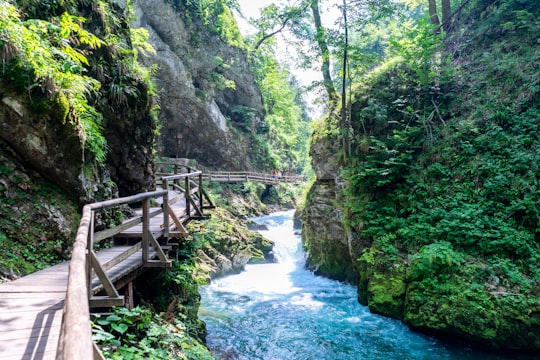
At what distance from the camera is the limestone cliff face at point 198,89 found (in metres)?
21.2

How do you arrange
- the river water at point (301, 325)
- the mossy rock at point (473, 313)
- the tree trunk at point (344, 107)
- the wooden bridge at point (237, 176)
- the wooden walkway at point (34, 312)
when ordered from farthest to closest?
1. the wooden bridge at point (237, 176)
2. the tree trunk at point (344, 107)
3. the river water at point (301, 325)
4. the mossy rock at point (473, 313)
5. the wooden walkway at point (34, 312)

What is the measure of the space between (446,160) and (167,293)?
329 inches

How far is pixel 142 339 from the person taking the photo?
4328mm

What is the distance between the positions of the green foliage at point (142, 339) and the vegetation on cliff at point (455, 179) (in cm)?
524

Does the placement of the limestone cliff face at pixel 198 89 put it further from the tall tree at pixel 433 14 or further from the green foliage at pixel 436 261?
the green foliage at pixel 436 261

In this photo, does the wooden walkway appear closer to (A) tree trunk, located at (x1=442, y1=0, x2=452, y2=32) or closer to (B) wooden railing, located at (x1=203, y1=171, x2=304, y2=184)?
(A) tree trunk, located at (x1=442, y1=0, x2=452, y2=32)

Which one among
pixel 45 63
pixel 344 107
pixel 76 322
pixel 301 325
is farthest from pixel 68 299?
pixel 344 107

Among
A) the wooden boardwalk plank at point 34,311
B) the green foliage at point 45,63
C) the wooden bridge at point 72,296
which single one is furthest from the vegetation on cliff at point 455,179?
the green foliage at point 45,63

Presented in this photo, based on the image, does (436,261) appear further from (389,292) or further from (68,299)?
(68,299)

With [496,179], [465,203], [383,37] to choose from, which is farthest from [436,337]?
[383,37]

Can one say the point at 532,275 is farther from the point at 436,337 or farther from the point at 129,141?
the point at 129,141

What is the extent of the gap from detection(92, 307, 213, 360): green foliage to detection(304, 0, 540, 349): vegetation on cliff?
5235 mm

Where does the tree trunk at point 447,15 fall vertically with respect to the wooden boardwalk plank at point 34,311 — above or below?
above

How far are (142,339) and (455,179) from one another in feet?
27.9
